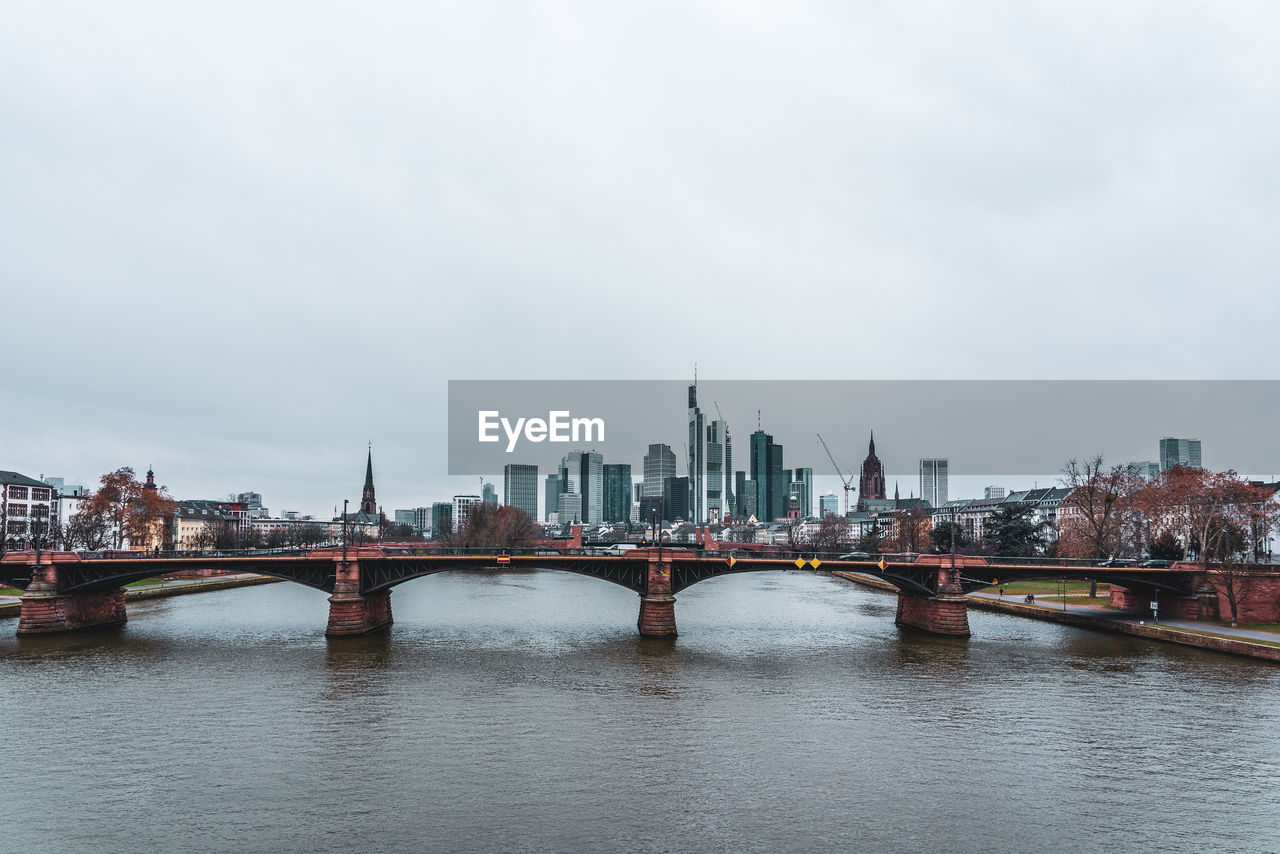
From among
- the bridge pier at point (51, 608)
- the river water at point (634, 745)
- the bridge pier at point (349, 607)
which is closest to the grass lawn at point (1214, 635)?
the river water at point (634, 745)

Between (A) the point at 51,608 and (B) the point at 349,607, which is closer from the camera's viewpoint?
(A) the point at 51,608

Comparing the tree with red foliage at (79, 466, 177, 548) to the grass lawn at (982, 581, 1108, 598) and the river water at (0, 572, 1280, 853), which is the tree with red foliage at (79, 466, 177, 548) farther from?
the grass lawn at (982, 581, 1108, 598)

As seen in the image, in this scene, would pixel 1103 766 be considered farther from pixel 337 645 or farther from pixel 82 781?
pixel 337 645

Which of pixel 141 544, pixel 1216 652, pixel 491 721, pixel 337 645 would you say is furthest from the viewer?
pixel 141 544

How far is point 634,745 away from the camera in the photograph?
1431 inches

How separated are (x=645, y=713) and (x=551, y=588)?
91.9 m

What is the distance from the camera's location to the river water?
26.9 meters

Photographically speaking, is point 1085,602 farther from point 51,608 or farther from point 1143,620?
point 51,608

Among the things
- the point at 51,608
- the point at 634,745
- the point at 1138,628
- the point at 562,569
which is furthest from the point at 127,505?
the point at 1138,628

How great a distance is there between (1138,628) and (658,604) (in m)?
41.5

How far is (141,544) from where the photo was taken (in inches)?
4998

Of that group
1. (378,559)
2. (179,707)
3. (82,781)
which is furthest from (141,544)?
(82,781)

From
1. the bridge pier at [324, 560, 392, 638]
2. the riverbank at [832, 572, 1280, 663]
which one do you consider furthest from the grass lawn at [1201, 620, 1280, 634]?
the bridge pier at [324, 560, 392, 638]

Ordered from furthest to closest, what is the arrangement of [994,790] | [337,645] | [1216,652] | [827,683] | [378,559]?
1. [378,559]
2. [337,645]
3. [1216,652]
4. [827,683]
5. [994,790]
